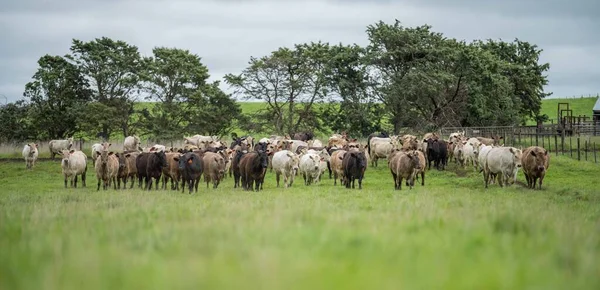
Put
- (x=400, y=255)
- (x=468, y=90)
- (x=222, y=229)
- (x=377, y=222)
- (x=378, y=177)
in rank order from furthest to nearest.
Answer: (x=468, y=90)
(x=378, y=177)
(x=377, y=222)
(x=222, y=229)
(x=400, y=255)

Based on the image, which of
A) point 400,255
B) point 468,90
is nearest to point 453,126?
point 468,90

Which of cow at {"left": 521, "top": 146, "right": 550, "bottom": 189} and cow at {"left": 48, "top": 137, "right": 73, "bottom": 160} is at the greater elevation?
cow at {"left": 48, "top": 137, "right": 73, "bottom": 160}

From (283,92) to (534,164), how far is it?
3184 centimetres

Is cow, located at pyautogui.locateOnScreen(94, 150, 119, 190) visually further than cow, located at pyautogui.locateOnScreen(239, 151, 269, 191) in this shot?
Yes

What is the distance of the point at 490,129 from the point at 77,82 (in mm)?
35174

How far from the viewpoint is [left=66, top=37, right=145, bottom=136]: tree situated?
52.7m

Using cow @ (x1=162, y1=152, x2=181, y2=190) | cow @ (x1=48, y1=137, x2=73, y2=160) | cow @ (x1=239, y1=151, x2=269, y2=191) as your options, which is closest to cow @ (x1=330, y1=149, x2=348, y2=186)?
cow @ (x1=239, y1=151, x2=269, y2=191)

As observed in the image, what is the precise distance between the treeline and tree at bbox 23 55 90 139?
3.4 inches

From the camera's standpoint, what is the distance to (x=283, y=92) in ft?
178

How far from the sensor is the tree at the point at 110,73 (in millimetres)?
52656

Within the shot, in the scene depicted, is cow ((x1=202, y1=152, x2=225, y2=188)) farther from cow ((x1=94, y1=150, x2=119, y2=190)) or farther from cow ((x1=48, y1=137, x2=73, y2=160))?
cow ((x1=48, y1=137, x2=73, y2=160))

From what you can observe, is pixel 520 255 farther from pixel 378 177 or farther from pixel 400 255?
pixel 378 177

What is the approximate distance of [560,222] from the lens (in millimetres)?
8602

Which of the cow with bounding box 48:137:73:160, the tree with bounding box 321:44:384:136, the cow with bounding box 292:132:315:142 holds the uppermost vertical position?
the tree with bounding box 321:44:384:136
